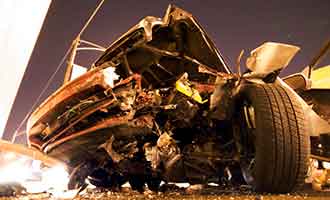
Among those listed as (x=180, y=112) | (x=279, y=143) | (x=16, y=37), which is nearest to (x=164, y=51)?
(x=180, y=112)

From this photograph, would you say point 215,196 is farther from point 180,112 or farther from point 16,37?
point 16,37

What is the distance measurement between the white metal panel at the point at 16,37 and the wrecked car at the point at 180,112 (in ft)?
12.9

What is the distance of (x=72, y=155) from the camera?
10.6 ft

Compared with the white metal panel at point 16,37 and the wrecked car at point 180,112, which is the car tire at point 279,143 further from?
the white metal panel at point 16,37

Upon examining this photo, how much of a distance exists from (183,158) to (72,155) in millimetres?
1077

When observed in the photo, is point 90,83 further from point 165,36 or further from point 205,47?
point 205,47

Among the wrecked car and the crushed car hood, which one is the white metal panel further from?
the crushed car hood

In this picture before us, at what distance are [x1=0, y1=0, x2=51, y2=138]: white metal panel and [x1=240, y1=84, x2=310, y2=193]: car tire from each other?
5.27 metres

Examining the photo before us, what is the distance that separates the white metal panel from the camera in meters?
6.33

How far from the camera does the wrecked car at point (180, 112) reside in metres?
2.41

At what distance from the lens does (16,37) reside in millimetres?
7051

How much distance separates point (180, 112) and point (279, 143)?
2.93 ft

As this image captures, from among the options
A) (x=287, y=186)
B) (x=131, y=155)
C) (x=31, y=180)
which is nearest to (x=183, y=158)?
(x=131, y=155)

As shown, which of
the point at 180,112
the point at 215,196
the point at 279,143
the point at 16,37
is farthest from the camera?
the point at 16,37
